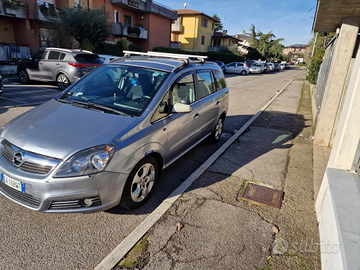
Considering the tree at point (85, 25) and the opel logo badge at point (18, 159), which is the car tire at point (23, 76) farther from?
the opel logo badge at point (18, 159)

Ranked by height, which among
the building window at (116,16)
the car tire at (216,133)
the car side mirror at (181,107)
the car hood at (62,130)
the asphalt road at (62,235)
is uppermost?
the building window at (116,16)

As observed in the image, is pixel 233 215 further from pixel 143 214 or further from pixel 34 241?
pixel 34 241

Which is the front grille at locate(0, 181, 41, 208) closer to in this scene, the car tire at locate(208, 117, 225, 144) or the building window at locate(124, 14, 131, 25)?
the car tire at locate(208, 117, 225, 144)

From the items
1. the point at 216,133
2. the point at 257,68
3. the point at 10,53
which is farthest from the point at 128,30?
the point at 216,133

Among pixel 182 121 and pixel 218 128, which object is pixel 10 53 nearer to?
pixel 218 128

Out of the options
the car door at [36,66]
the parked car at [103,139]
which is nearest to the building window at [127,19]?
the car door at [36,66]

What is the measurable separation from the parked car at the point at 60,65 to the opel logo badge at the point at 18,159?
28.4 ft

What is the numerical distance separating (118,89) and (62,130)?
1194 mm

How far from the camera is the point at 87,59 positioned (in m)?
11.3

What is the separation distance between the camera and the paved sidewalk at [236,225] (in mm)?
2641

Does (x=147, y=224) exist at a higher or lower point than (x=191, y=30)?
lower

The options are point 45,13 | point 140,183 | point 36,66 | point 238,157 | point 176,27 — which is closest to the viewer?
point 140,183

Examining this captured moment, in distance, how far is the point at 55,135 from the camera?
2855 millimetres

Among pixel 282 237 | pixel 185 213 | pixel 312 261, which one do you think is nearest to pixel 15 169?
pixel 185 213
